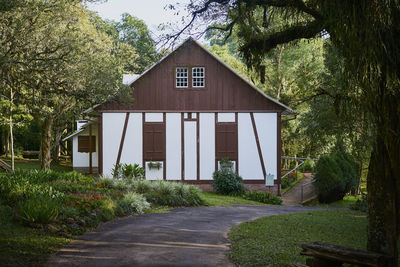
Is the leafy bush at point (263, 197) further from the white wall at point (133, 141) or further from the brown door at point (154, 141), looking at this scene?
the white wall at point (133, 141)

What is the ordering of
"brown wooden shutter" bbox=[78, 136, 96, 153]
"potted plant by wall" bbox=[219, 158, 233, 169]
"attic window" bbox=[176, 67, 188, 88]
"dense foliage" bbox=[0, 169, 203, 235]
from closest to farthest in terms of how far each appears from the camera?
"dense foliage" bbox=[0, 169, 203, 235] → "potted plant by wall" bbox=[219, 158, 233, 169] → "attic window" bbox=[176, 67, 188, 88] → "brown wooden shutter" bbox=[78, 136, 96, 153]

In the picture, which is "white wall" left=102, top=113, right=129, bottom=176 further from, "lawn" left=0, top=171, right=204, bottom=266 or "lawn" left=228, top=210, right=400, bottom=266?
"lawn" left=228, top=210, right=400, bottom=266

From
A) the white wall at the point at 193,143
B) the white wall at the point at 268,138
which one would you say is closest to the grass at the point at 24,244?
the white wall at the point at 193,143

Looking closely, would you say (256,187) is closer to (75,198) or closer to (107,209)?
(107,209)

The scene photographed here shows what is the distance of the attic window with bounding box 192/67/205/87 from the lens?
2227 centimetres

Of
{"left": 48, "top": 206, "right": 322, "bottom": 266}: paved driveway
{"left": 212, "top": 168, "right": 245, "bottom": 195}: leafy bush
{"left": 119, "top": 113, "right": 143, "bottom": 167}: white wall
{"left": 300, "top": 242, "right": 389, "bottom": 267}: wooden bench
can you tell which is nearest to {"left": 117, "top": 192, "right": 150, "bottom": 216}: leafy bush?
{"left": 48, "top": 206, "right": 322, "bottom": 266}: paved driveway

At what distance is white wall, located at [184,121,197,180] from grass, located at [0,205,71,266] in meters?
13.2

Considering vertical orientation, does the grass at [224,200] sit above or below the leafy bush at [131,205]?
below

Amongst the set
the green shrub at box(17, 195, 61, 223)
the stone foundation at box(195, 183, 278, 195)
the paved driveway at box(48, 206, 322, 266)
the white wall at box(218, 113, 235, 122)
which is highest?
the white wall at box(218, 113, 235, 122)

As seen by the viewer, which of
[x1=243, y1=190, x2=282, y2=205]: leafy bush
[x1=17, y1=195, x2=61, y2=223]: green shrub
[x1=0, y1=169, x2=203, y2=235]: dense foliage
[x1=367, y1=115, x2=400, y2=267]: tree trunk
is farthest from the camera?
[x1=243, y1=190, x2=282, y2=205]: leafy bush

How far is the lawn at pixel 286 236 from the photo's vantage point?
739cm

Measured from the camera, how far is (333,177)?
20.1 metres

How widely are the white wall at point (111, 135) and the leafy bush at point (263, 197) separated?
275 inches

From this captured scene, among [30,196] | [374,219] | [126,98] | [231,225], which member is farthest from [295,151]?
[374,219]
